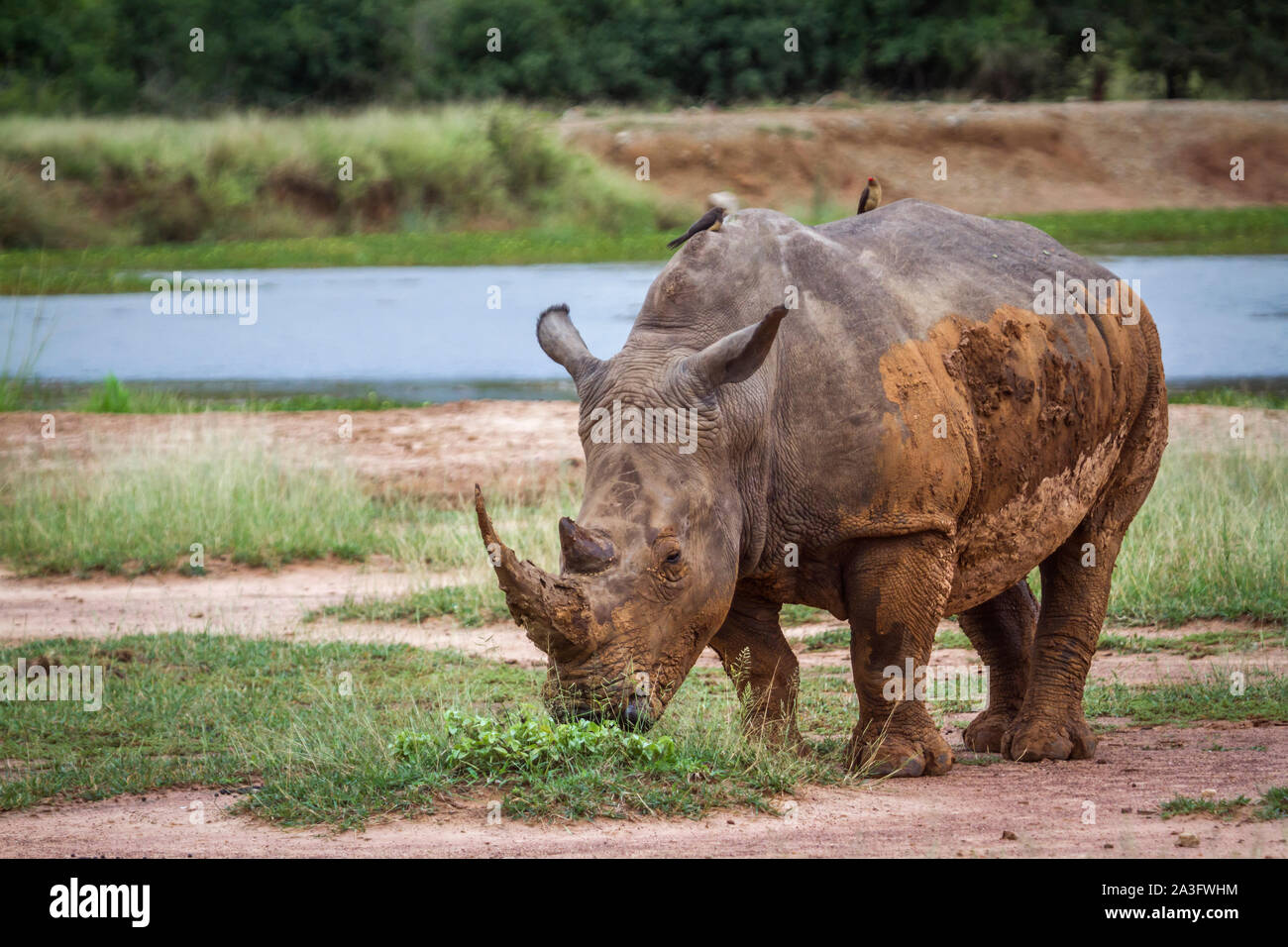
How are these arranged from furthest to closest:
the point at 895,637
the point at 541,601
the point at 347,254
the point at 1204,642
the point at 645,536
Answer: the point at 347,254 < the point at 1204,642 < the point at 895,637 < the point at 645,536 < the point at 541,601

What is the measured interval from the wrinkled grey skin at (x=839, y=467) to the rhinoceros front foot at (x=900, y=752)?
1 centimetres

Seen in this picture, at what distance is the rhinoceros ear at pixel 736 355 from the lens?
235 inches

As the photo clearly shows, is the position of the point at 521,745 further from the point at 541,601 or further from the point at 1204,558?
the point at 1204,558

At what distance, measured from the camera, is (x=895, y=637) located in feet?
21.6

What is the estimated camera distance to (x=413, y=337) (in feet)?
83.9

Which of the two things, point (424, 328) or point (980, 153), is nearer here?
point (424, 328)

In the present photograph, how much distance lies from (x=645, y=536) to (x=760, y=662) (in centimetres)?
131

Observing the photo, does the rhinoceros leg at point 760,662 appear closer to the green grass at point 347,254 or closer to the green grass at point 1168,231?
the green grass at point 347,254

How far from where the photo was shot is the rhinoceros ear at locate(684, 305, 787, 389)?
598cm

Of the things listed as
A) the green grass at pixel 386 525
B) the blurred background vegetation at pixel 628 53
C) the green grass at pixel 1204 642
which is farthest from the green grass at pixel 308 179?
the green grass at pixel 1204 642

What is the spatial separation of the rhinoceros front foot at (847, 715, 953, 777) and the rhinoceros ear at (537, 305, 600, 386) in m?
1.86

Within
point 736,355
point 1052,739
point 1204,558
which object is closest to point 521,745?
point 736,355

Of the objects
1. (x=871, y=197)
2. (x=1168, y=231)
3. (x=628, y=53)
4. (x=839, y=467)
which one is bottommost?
(x=839, y=467)

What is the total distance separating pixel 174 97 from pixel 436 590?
32753 millimetres
